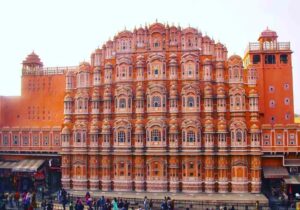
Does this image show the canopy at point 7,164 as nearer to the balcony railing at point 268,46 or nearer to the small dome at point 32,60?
the small dome at point 32,60

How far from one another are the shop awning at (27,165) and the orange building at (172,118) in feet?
3.67

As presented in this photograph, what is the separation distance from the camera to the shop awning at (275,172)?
42.4 m

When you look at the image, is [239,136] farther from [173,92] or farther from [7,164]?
[7,164]

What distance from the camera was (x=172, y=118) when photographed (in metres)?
44.5

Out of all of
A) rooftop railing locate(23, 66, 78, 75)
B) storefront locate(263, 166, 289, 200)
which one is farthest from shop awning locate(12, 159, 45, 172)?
storefront locate(263, 166, 289, 200)

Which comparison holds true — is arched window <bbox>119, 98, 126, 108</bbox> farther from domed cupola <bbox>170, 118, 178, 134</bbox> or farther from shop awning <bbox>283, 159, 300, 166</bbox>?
shop awning <bbox>283, 159, 300, 166</bbox>

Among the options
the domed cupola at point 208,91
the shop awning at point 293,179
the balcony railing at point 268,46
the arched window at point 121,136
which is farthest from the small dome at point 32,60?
the shop awning at point 293,179

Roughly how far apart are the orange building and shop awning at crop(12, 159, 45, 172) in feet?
3.67

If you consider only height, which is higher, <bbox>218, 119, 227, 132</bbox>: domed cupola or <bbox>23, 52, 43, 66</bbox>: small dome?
<bbox>23, 52, 43, 66</bbox>: small dome

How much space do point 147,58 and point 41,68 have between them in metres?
18.0

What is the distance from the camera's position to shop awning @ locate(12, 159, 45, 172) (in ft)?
151

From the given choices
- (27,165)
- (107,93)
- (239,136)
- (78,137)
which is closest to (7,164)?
(27,165)

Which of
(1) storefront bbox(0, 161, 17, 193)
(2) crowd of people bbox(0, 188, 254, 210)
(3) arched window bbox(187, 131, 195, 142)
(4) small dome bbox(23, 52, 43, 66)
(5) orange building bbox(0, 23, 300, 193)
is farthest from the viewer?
(4) small dome bbox(23, 52, 43, 66)

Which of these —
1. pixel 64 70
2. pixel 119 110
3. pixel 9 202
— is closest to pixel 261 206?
pixel 119 110
